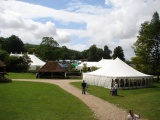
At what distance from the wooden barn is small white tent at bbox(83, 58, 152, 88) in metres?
15.1

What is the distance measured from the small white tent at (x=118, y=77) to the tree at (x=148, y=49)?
32.2ft

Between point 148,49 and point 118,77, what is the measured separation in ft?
53.8

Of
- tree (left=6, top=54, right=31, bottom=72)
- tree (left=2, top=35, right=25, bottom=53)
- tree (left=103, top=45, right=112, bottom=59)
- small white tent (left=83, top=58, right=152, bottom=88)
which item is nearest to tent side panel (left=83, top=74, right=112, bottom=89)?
small white tent (left=83, top=58, right=152, bottom=88)

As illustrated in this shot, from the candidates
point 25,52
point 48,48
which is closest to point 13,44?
point 25,52

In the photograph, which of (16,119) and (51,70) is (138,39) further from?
(16,119)

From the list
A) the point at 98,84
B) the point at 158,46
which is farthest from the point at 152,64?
the point at 98,84

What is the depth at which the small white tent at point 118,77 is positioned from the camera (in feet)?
114

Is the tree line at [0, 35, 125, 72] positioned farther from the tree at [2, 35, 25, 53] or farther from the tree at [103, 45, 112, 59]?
the tree at [103, 45, 112, 59]

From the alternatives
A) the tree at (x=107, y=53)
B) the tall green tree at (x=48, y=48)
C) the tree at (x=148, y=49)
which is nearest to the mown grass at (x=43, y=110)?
the tree at (x=148, y=49)

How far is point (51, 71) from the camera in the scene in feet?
175

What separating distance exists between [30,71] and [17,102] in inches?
1866

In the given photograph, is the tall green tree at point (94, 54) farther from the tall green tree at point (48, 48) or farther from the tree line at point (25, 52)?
the tall green tree at point (48, 48)

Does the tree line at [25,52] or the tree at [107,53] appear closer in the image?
the tree line at [25,52]

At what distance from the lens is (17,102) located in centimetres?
2159
